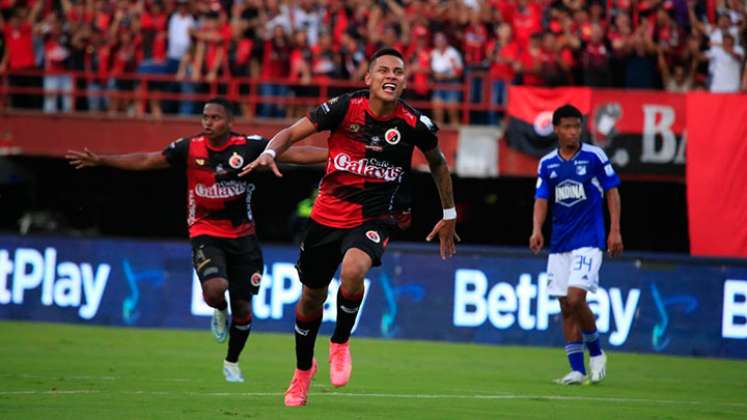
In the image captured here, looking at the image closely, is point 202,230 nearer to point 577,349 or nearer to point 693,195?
point 577,349

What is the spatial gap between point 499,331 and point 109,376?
25.5 ft

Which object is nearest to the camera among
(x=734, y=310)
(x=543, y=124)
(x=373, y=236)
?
(x=373, y=236)

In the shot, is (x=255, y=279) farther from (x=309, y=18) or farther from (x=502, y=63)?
(x=309, y=18)

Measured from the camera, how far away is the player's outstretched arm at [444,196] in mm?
10344

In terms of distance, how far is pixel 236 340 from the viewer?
492 inches

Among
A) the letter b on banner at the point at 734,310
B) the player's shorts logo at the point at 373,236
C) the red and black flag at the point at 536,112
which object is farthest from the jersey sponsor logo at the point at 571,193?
the red and black flag at the point at 536,112

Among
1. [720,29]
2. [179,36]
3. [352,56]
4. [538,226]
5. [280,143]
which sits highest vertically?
[720,29]

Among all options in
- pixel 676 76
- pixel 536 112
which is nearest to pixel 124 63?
pixel 536 112

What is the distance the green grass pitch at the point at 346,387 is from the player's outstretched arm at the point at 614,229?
4.41 feet

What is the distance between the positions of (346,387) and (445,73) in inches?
508

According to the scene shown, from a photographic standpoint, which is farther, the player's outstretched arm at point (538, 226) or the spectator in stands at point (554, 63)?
the spectator in stands at point (554, 63)

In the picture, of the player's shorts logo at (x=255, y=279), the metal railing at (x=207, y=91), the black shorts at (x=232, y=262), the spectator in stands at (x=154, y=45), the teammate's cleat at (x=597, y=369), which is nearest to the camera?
the black shorts at (x=232, y=262)

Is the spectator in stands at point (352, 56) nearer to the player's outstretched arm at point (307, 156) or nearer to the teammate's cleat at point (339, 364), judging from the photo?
the player's outstretched arm at point (307, 156)

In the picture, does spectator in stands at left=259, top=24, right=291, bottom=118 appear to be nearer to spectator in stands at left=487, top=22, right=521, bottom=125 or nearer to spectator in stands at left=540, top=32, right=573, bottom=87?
spectator in stands at left=487, top=22, right=521, bottom=125
